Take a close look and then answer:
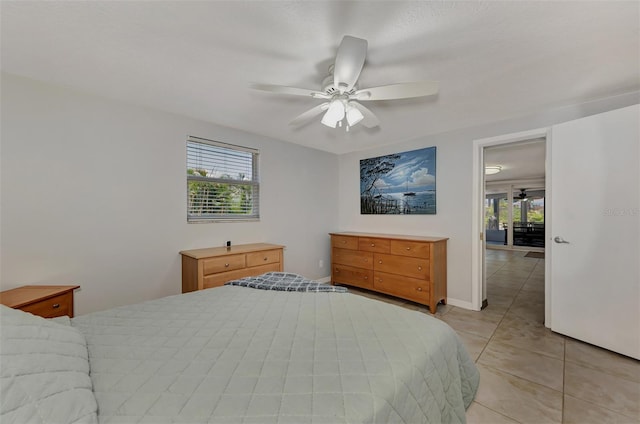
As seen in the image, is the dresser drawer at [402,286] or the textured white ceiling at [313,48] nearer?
the textured white ceiling at [313,48]

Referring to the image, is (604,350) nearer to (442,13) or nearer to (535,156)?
(442,13)

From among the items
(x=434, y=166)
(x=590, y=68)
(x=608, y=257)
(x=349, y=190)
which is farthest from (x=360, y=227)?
(x=590, y=68)

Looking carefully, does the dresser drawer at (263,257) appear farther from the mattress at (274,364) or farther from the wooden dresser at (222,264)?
the mattress at (274,364)

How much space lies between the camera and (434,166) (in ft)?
11.6

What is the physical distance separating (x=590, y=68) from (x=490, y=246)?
8.20 meters

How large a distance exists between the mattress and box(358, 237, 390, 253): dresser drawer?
6.49ft

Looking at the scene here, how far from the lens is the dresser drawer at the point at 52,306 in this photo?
1782 millimetres

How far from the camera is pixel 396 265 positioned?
343 cm

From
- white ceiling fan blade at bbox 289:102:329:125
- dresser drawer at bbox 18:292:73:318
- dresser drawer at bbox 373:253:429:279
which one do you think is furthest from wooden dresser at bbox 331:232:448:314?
dresser drawer at bbox 18:292:73:318

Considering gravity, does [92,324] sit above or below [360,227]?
below

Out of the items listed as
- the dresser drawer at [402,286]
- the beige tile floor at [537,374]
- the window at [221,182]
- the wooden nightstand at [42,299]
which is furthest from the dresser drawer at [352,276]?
the wooden nightstand at [42,299]

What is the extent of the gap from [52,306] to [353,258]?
10.6ft

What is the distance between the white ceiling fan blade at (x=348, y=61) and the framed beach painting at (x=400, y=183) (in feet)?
7.66

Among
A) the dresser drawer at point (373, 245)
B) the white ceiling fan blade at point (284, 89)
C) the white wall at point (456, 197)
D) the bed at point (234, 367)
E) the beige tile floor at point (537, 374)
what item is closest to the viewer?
the bed at point (234, 367)
